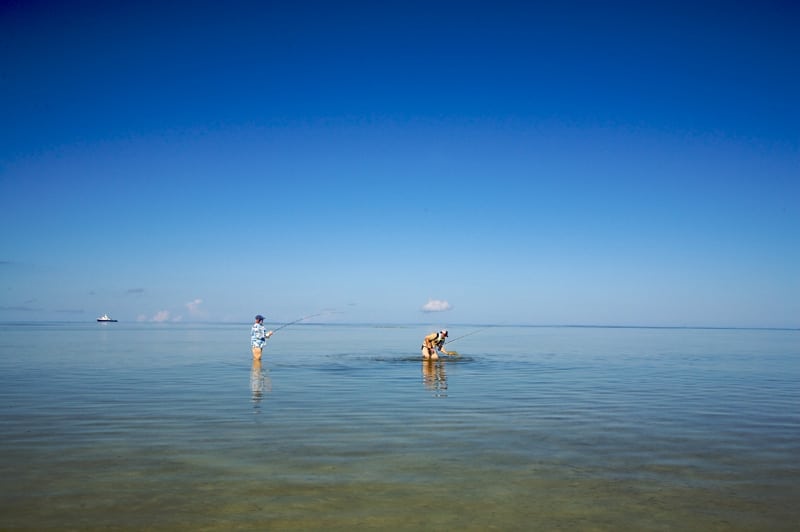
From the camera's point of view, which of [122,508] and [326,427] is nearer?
[122,508]

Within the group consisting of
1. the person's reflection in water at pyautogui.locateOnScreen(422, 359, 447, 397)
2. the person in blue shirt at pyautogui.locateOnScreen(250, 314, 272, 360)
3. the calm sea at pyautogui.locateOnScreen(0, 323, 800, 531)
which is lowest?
the calm sea at pyautogui.locateOnScreen(0, 323, 800, 531)

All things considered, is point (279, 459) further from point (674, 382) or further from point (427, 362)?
point (427, 362)

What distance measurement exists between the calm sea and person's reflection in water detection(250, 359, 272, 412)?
0.13 meters

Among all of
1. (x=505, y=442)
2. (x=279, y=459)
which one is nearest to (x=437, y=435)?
(x=505, y=442)

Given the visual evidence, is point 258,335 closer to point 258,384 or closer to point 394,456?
point 258,384

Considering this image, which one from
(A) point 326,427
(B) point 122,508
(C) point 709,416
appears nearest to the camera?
(B) point 122,508

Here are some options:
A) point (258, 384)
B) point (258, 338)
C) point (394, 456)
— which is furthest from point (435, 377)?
point (394, 456)

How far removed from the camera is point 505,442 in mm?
11203

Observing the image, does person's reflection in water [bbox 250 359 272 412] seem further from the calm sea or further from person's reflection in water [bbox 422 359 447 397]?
person's reflection in water [bbox 422 359 447 397]

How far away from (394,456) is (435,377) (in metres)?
13.7

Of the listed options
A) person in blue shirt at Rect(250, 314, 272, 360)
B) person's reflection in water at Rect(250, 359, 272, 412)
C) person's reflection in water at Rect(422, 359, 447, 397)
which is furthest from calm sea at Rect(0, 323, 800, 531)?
person in blue shirt at Rect(250, 314, 272, 360)

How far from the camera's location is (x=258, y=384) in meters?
20.4

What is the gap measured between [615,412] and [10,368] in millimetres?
25555

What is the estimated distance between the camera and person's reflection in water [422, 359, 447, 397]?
19375 millimetres
